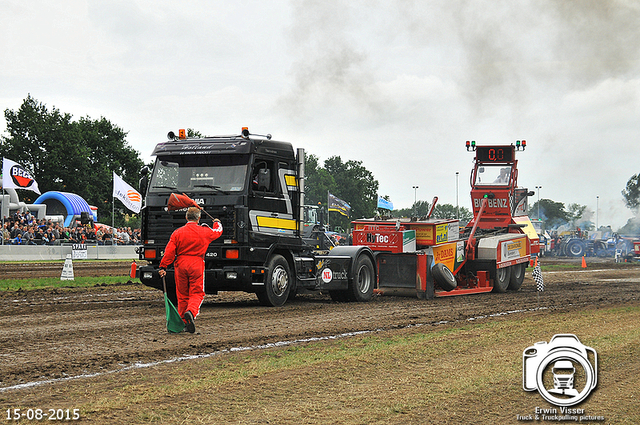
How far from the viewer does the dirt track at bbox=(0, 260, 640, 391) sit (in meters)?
7.49

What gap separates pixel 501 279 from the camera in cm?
1838

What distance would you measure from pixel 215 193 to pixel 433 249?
6.00m

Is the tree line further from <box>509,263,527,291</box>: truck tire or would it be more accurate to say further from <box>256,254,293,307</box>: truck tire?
<box>256,254,293,307</box>: truck tire

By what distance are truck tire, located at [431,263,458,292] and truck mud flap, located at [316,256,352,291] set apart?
2345 millimetres

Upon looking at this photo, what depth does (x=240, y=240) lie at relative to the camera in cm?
1209

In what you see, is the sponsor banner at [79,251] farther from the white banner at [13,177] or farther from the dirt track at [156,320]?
the dirt track at [156,320]

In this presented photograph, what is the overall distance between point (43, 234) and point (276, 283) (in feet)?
73.7

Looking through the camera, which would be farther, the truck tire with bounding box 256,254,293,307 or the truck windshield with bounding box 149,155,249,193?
the truck tire with bounding box 256,254,293,307

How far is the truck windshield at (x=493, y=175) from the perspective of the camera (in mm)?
20266

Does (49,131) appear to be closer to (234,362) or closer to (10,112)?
(10,112)

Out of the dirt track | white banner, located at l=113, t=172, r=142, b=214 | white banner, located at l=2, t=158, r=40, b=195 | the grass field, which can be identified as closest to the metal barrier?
white banner, located at l=113, t=172, r=142, b=214

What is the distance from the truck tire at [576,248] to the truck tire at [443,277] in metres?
36.4

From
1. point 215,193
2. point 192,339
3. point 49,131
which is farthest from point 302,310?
point 49,131

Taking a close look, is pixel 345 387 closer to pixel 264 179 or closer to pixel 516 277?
pixel 264 179
